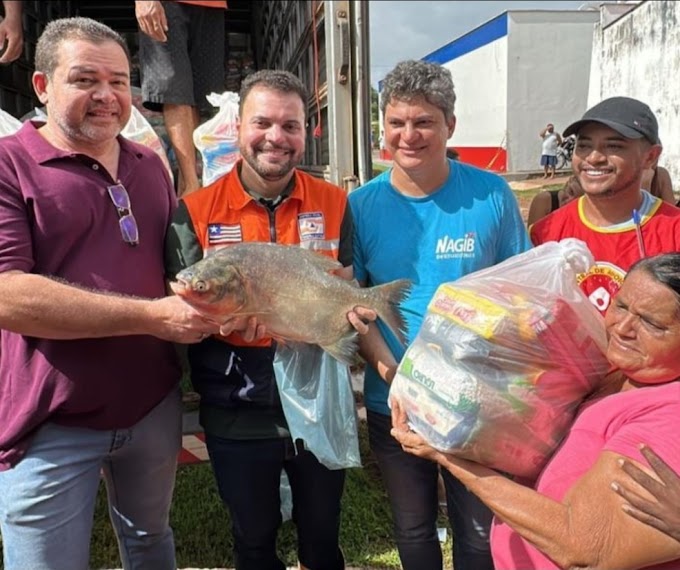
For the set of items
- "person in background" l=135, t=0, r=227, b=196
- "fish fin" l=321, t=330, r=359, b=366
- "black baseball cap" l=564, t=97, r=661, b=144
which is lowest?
"fish fin" l=321, t=330, r=359, b=366

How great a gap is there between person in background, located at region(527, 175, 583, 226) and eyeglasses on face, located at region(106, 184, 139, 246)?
160 centimetres

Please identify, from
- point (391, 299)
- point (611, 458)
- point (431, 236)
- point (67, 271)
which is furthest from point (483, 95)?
point (611, 458)

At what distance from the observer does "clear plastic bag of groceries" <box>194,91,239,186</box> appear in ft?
10.3

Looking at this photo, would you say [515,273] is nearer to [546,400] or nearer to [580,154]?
[546,400]

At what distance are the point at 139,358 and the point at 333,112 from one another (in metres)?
1.92

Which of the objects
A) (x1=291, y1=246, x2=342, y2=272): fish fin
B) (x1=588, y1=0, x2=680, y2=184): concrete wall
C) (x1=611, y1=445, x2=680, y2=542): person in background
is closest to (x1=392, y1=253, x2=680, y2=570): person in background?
(x1=611, y1=445, x2=680, y2=542): person in background

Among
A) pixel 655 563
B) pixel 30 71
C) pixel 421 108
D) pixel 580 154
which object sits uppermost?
pixel 30 71

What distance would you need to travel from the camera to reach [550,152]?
65.0 ft

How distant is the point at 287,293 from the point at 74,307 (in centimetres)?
57

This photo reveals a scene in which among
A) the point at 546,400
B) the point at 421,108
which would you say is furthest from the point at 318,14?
the point at 546,400

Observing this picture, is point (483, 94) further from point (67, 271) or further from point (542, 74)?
point (67, 271)

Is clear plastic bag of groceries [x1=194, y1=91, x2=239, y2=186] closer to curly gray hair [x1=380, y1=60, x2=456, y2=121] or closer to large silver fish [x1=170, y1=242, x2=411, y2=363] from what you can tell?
curly gray hair [x1=380, y1=60, x2=456, y2=121]

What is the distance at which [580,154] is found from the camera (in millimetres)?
2139

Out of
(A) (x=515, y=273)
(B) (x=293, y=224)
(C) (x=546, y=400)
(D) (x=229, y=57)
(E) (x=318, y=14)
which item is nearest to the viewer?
(C) (x=546, y=400)
